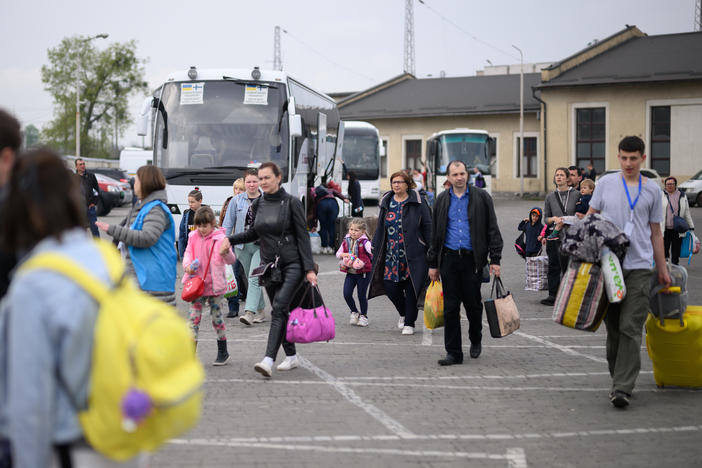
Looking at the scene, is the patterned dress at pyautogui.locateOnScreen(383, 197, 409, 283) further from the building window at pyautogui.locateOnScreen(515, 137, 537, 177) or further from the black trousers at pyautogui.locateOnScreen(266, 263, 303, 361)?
the building window at pyautogui.locateOnScreen(515, 137, 537, 177)

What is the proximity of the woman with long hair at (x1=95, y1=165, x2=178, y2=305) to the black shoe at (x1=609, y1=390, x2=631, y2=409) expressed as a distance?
11.4 ft

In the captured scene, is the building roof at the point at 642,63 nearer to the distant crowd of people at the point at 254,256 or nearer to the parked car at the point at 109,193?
the parked car at the point at 109,193

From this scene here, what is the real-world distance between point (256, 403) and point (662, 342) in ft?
10.8

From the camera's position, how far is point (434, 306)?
8734 mm

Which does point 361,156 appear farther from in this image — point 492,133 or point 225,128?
point 225,128

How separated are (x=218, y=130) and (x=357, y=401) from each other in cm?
1180

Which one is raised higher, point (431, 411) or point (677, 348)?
point (677, 348)

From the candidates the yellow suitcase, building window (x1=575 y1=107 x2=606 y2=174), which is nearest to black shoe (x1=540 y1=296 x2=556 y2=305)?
the yellow suitcase

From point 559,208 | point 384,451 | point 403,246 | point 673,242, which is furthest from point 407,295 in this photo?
point 673,242

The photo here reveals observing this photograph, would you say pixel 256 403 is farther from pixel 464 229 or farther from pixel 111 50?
pixel 111 50

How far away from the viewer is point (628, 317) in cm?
648

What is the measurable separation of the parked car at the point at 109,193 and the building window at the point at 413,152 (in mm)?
21126

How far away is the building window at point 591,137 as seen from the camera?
155 feet

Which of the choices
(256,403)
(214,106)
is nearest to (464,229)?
(256,403)
